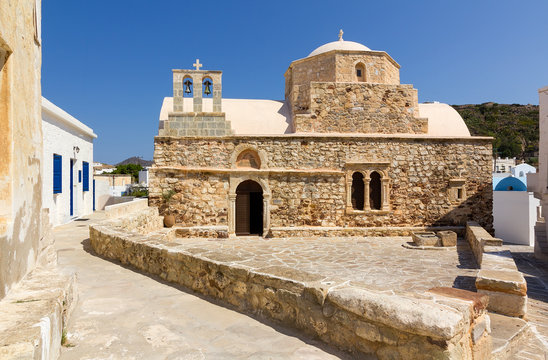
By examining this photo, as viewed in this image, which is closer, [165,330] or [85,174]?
[165,330]

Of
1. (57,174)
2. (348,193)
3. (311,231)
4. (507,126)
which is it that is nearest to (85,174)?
(57,174)

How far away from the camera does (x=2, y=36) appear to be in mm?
1756

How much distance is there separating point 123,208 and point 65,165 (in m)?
3.78

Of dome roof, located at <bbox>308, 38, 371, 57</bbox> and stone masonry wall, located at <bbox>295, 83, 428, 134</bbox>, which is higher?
dome roof, located at <bbox>308, 38, 371, 57</bbox>

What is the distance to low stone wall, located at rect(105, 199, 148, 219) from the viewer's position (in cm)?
742

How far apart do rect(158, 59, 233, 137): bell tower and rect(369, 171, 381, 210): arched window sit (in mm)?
5122

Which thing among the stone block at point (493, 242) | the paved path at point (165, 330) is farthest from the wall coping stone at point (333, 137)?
the paved path at point (165, 330)

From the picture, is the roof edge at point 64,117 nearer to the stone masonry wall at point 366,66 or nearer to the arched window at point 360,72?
the stone masonry wall at point 366,66

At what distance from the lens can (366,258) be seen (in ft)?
26.0

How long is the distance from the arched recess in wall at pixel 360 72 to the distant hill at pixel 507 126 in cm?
4045

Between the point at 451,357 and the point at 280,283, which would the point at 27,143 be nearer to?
the point at 280,283

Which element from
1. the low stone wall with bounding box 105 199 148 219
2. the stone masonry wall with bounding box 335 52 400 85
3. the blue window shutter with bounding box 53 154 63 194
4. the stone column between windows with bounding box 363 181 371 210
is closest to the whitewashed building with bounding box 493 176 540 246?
the stone column between windows with bounding box 363 181 371 210

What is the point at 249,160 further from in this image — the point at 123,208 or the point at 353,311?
the point at 353,311

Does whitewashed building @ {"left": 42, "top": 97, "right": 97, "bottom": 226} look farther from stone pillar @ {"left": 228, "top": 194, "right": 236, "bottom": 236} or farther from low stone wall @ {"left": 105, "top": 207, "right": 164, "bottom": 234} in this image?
stone pillar @ {"left": 228, "top": 194, "right": 236, "bottom": 236}
